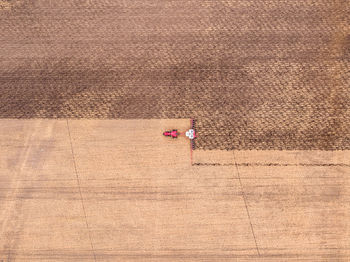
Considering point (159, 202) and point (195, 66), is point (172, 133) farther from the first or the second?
point (195, 66)

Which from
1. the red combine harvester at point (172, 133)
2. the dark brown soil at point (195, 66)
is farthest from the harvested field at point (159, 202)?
the dark brown soil at point (195, 66)

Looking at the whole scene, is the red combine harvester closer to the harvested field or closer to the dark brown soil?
the harvested field

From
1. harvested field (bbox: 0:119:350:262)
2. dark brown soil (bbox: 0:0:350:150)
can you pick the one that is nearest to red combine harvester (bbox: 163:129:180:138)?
harvested field (bbox: 0:119:350:262)

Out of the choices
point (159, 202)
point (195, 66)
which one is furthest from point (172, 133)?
point (195, 66)

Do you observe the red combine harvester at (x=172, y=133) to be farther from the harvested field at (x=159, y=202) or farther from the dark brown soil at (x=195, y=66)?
the dark brown soil at (x=195, y=66)

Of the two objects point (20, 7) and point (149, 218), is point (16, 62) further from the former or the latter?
point (149, 218)

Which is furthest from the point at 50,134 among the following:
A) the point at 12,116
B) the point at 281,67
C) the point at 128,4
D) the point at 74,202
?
the point at 281,67
